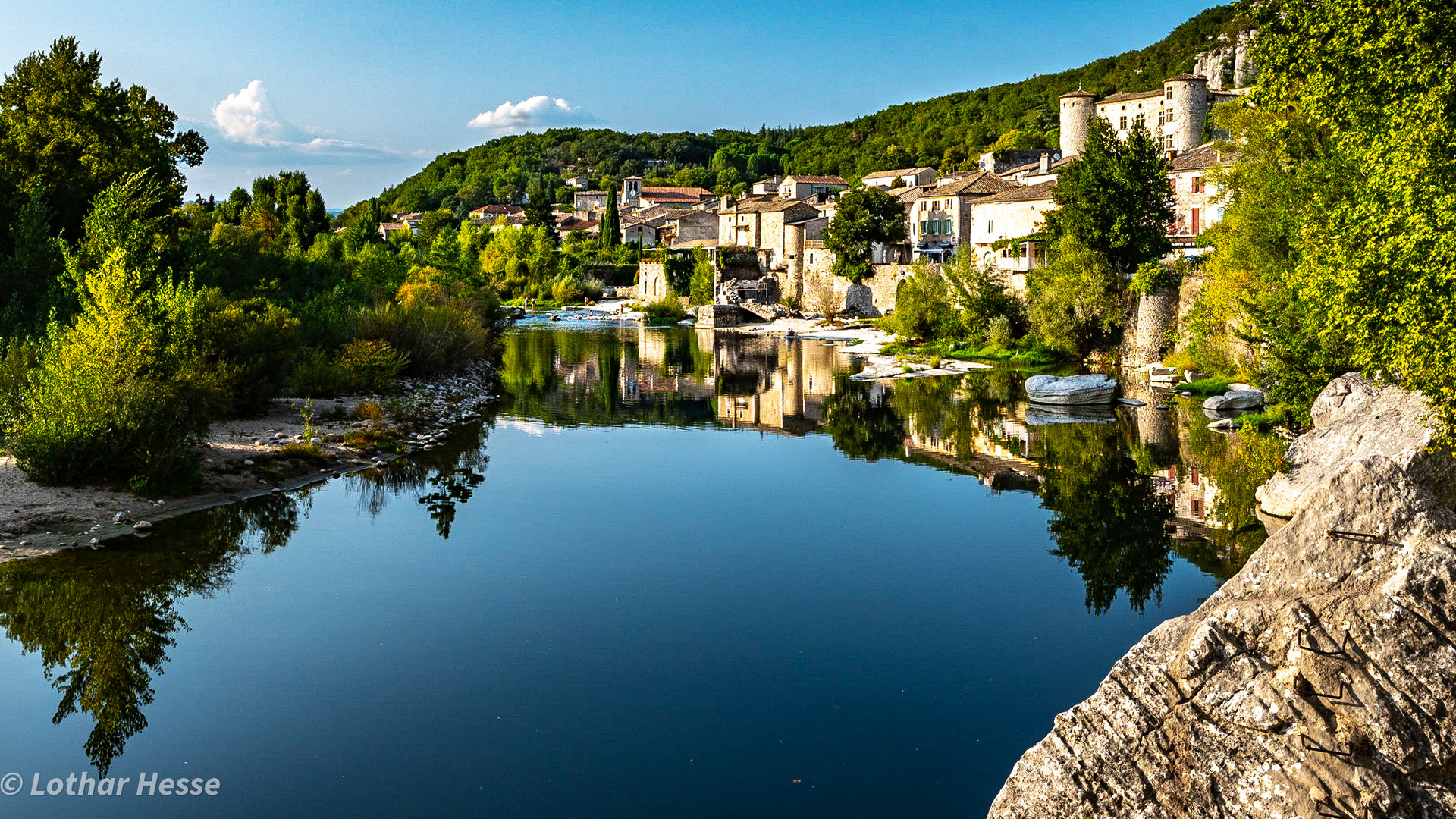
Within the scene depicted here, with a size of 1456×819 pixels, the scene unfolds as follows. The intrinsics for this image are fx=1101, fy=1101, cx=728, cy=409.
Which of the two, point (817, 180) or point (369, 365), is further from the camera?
point (817, 180)

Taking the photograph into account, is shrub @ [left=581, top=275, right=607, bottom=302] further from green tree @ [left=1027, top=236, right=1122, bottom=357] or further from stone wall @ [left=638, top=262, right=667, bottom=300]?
green tree @ [left=1027, top=236, right=1122, bottom=357]

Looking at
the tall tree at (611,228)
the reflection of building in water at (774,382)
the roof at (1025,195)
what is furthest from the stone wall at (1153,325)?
the tall tree at (611,228)

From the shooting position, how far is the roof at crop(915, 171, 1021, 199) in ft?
213

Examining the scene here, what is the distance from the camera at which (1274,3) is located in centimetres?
2050

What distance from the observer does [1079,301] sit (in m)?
42.3

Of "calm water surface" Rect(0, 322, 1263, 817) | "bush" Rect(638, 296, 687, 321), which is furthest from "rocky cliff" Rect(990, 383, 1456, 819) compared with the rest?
"bush" Rect(638, 296, 687, 321)

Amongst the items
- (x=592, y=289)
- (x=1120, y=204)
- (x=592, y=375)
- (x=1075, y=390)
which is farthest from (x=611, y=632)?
(x=592, y=289)

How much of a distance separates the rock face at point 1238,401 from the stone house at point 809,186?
74.3 m

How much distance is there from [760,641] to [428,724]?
13.1ft

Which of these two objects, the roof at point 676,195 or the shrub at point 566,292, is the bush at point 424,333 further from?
the roof at point 676,195

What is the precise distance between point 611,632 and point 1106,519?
9.48 meters

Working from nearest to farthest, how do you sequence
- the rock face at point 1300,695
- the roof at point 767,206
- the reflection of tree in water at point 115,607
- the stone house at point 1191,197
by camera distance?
the rock face at point 1300,695 < the reflection of tree in water at point 115,607 < the stone house at point 1191,197 < the roof at point 767,206

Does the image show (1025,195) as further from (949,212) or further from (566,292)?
(566,292)

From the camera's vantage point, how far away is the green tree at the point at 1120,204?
42.1 m
